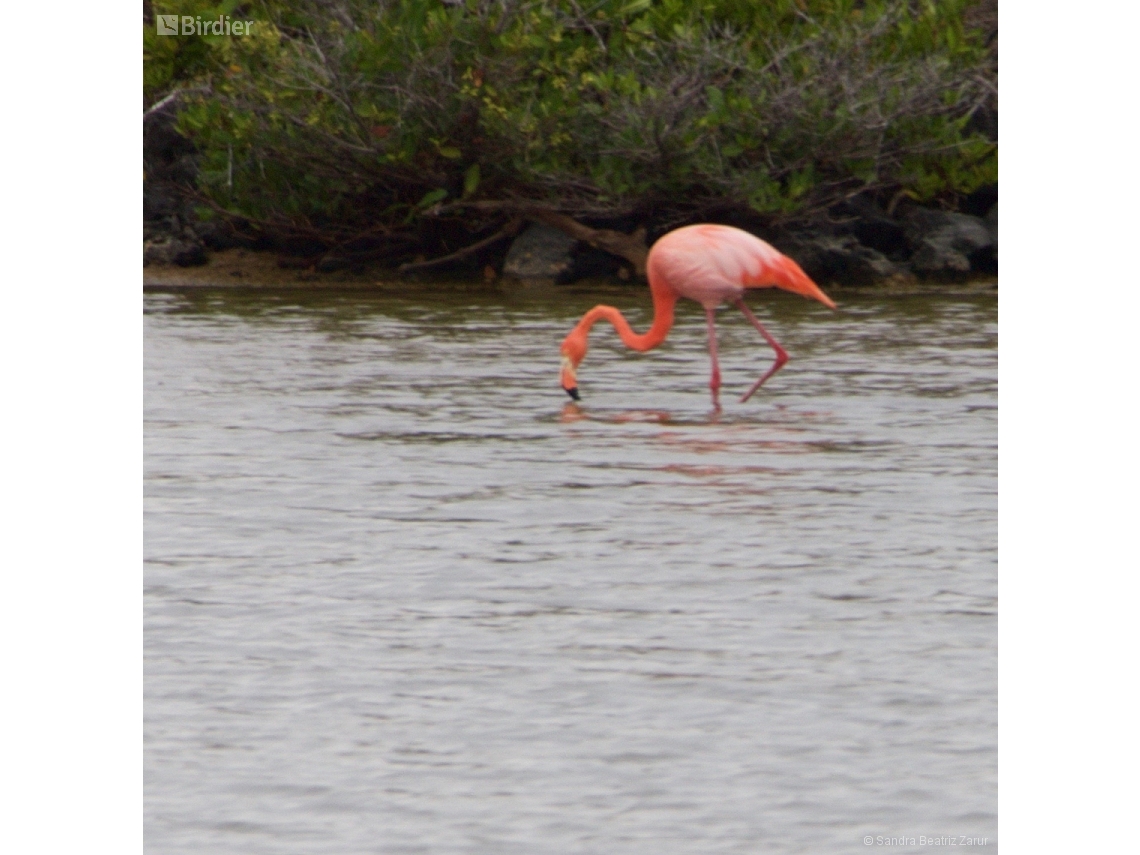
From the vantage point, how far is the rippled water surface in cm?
612

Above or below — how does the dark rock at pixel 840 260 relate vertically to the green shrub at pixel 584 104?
below

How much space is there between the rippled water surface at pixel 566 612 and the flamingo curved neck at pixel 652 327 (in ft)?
1.31

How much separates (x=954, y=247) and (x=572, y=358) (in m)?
10.0

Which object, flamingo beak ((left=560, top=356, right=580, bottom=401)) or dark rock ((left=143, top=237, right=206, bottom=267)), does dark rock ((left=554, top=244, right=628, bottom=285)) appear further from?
flamingo beak ((left=560, top=356, right=580, bottom=401))

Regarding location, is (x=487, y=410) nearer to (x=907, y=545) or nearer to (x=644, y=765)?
(x=907, y=545)

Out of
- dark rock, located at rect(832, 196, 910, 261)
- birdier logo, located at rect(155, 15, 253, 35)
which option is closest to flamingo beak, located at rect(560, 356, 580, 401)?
birdier logo, located at rect(155, 15, 253, 35)

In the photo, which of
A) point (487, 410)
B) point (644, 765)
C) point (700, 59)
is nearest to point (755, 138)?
point (700, 59)

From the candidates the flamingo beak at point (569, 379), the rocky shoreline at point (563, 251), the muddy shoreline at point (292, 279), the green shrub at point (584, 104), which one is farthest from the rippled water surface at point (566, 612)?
the rocky shoreline at point (563, 251)

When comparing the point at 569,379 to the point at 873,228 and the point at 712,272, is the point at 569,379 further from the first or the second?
the point at 873,228

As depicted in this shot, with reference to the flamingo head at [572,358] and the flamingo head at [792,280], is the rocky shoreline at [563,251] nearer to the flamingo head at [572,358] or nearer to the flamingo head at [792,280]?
the flamingo head at [792,280]

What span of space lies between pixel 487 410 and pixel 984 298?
361 inches

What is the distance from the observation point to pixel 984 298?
21.6m

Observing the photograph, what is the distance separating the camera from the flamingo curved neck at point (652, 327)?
1431 cm

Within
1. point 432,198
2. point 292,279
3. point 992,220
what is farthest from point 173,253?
point 992,220
